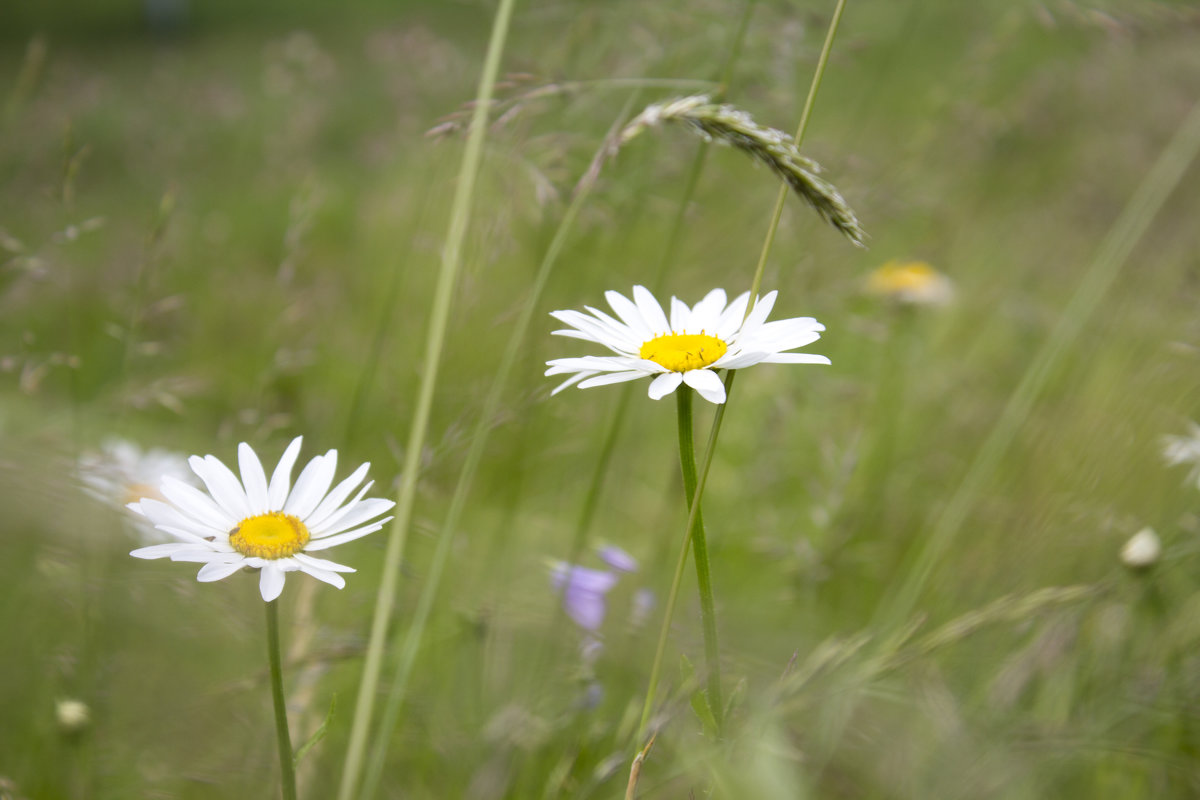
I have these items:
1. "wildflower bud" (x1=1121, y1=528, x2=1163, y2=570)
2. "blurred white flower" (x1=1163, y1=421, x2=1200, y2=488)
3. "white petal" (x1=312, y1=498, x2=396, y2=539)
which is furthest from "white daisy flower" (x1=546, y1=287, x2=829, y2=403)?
"blurred white flower" (x1=1163, y1=421, x2=1200, y2=488)

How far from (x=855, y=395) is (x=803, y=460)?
0.71ft

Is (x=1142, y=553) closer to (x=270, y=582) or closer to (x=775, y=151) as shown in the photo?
(x=775, y=151)

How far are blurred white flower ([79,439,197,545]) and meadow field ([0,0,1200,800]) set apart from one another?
12 millimetres

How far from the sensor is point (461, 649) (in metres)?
1.12

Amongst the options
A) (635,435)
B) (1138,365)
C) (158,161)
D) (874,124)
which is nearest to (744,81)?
(635,435)

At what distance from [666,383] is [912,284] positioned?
5.71ft

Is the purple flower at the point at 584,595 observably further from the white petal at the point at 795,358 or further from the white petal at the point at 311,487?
the white petal at the point at 795,358

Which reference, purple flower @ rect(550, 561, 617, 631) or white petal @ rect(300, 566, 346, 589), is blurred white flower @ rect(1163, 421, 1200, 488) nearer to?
purple flower @ rect(550, 561, 617, 631)

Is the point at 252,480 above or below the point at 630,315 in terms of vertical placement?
below

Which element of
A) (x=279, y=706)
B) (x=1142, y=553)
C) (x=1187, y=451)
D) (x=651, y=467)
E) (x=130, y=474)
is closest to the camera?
(x=279, y=706)

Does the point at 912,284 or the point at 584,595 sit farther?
the point at 912,284

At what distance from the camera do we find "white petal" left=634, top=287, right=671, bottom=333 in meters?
0.77

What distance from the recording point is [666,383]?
2.01ft

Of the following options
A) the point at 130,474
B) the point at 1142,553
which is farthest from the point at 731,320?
the point at 130,474
